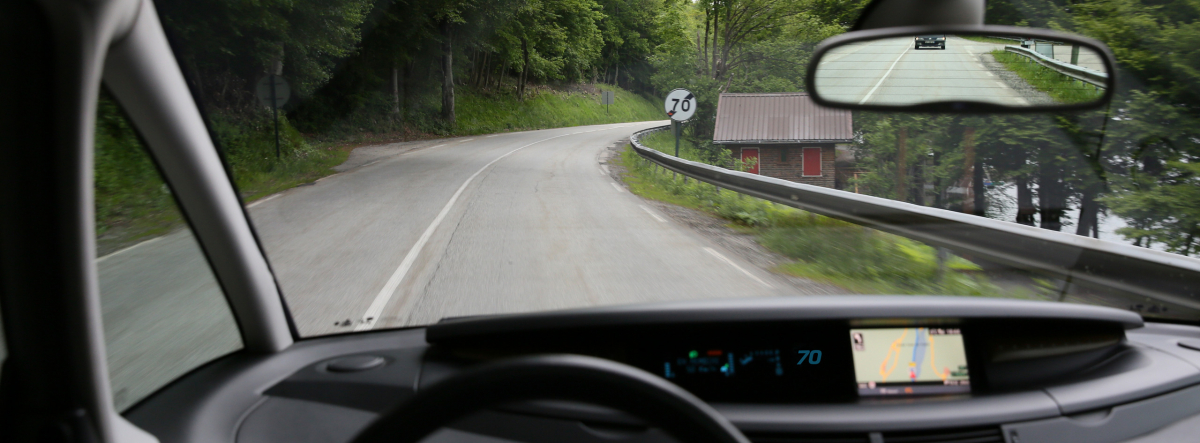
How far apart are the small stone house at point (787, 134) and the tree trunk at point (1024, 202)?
5.22 feet

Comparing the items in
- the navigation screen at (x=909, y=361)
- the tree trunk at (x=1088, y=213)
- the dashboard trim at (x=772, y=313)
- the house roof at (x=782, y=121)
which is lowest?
the tree trunk at (x=1088, y=213)

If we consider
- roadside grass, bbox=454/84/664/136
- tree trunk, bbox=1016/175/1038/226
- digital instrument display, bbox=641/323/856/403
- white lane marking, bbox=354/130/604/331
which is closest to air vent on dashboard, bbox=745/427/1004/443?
digital instrument display, bbox=641/323/856/403

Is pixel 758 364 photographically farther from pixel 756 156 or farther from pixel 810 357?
pixel 756 156

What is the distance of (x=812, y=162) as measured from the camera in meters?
7.59

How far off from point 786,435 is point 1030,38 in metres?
1.63

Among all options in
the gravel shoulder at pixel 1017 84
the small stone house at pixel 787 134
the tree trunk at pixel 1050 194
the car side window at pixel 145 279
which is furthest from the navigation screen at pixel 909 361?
the tree trunk at pixel 1050 194

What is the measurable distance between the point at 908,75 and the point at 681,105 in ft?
35.0

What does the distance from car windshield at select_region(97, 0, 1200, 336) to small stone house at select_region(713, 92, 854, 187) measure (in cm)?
4

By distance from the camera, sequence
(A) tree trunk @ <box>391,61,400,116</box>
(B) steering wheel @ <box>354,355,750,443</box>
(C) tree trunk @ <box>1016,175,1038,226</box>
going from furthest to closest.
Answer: (A) tree trunk @ <box>391,61,400,116</box> → (C) tree trunk @ <box>1016,175,1038,226</box> → (B) steering wheel @ <box>354,355,750,443</box>

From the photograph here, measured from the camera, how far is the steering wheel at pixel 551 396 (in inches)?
40.1

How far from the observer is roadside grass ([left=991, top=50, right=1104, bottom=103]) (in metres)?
2.58

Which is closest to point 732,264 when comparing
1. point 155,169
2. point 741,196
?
point 741,196

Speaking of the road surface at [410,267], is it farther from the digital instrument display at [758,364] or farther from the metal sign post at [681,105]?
the metal sign post at [681,105]

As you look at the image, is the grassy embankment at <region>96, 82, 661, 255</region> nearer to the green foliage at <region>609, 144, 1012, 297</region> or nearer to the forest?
the forest
